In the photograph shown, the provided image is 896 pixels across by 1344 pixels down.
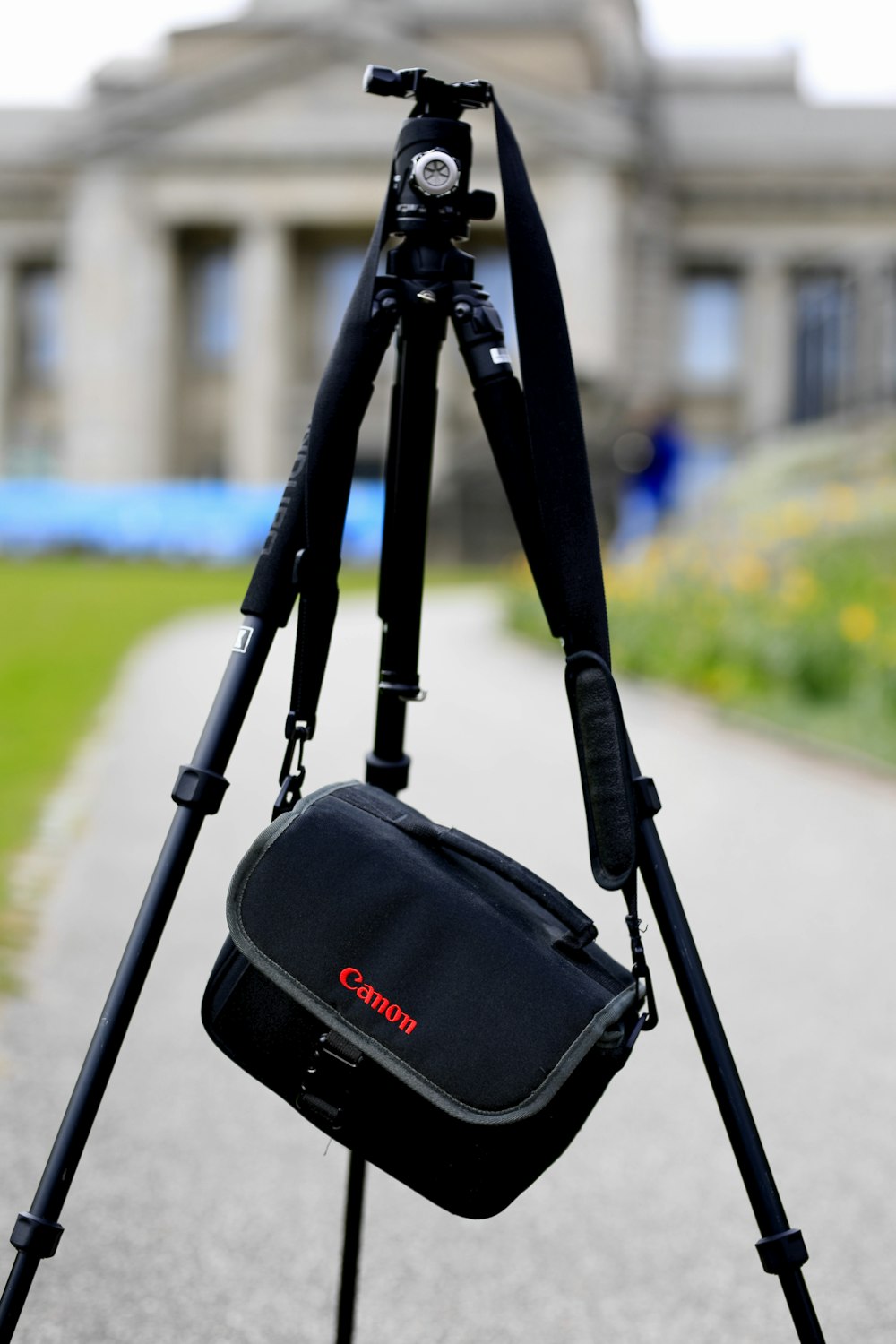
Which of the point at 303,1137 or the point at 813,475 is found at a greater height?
the point at 813,475

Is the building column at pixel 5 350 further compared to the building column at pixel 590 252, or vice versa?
the building column at pixel 5 350

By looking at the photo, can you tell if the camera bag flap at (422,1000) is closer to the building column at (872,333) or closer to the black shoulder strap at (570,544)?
the black shoulder strap at (570,544)

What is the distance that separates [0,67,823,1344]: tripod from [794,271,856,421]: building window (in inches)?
737

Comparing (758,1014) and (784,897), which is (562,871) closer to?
(784,897)

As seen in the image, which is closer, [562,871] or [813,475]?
[562,871]

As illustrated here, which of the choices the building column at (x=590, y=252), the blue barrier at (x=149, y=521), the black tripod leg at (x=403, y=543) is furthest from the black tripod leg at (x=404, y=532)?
the building column at (x=590, y=252)

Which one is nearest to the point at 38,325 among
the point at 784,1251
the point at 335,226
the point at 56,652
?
the point at 335,226

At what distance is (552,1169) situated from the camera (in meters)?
3.00

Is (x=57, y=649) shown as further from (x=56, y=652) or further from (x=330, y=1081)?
(x=330, y=1081)

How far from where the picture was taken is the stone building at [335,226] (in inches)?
1519

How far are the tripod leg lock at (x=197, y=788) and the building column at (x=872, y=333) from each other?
59.1 feet

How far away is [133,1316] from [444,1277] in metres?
0.53

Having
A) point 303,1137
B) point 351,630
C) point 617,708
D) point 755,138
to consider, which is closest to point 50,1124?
point 303,1137

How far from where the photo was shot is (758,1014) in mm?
3936
